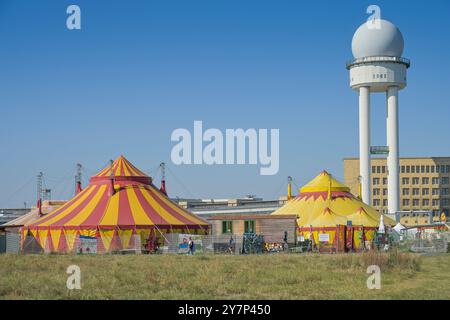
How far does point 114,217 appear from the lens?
155 ft

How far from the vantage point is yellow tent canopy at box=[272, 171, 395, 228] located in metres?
61.3

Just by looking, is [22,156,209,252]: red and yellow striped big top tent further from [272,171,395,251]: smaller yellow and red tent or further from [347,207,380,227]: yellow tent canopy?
[347,207,380,227]: yellow tent canopy

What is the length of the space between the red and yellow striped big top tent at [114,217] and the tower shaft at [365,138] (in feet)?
166

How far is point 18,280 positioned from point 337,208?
42.8m

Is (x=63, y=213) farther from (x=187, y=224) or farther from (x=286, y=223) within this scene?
(x=286, y=223)

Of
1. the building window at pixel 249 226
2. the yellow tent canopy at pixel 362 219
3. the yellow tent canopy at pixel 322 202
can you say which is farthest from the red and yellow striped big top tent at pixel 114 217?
the yellow tent canopy at pixel 322 202

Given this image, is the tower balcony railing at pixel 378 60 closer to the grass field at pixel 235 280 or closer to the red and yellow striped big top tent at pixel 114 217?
the red and yellow striped big top tent at pixel 114 217

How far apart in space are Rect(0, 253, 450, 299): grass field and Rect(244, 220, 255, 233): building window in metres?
19.4

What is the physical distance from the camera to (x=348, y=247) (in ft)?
159

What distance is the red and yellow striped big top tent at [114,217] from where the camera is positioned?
152ft

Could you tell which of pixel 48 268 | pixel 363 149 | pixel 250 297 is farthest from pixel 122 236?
pixel 363 149

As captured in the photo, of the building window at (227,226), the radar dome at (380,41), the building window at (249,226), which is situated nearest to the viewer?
the building window at (249,226)

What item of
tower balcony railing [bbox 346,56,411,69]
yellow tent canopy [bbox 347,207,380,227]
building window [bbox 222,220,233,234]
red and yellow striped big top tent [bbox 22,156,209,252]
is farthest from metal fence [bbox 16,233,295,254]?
tower balcony railing [bbox 346,56,411,69]

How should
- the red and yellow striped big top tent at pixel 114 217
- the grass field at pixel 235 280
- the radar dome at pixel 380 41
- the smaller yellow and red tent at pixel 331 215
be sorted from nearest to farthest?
the grass field at pixel 235 280
the red and yellow striped big top tent at pixel 114 217
the smaller yellow and red tent at pixel 331 215
the radar dome at pixel 380 41
